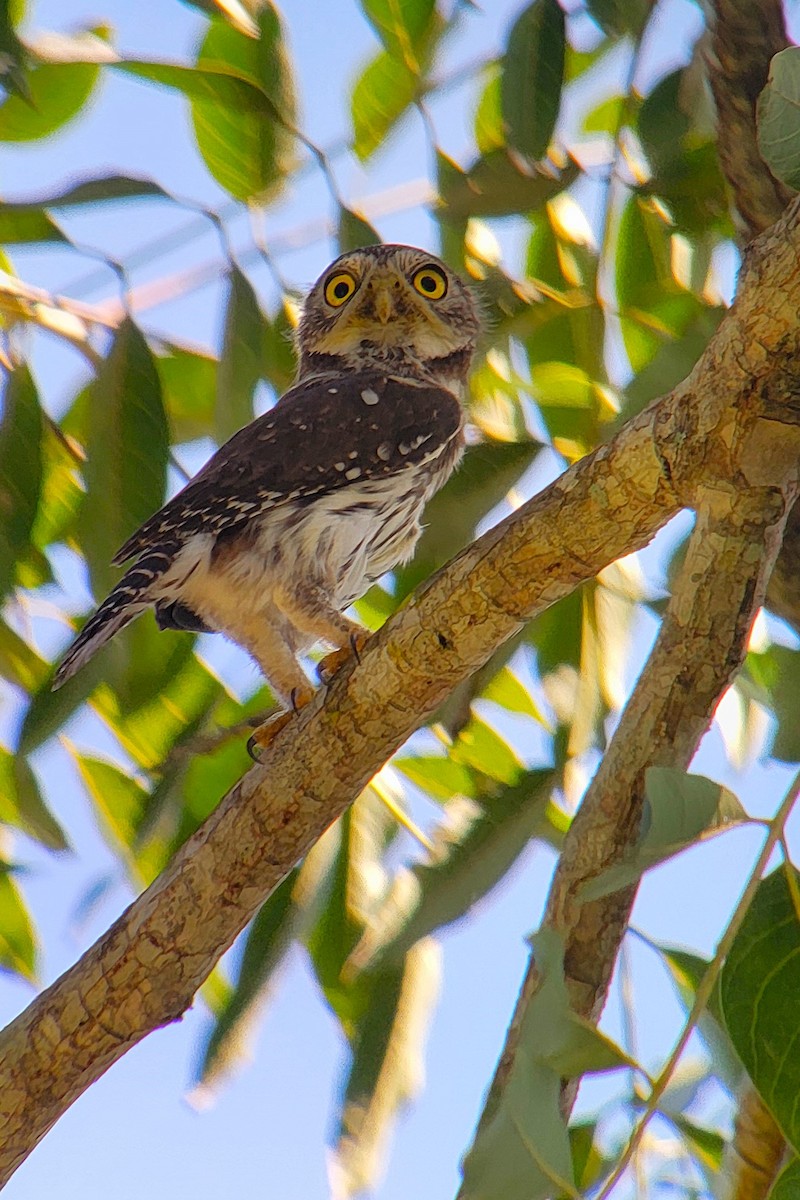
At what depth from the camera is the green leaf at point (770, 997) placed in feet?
5.09

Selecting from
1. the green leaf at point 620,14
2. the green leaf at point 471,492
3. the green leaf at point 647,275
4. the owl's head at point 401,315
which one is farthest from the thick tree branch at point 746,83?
the owl's head at point 401,315

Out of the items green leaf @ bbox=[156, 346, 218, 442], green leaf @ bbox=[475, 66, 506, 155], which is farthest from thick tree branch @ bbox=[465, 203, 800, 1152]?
green leaf @ bbox=[475, 66, 506, 155]

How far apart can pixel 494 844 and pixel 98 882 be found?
941 millimetres

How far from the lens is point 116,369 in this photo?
305 cm

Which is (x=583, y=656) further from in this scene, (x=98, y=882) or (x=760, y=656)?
(x=98, y=882)

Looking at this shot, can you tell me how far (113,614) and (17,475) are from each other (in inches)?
13.6

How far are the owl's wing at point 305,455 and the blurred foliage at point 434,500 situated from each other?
0.18 meters

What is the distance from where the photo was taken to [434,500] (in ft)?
10.1

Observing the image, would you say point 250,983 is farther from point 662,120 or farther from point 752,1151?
point 662,120

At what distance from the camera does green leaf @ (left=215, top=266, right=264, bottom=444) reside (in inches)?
116

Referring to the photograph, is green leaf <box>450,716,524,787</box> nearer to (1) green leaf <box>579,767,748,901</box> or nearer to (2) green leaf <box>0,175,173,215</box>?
(2) green leaf <box>0,175,173,215</box>

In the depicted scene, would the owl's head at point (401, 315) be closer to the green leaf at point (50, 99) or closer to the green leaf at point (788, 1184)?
the green leaf at point (50, 99)

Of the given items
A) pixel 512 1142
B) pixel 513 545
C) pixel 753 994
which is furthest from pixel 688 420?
pixel 512 1142

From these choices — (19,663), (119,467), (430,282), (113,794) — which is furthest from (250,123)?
(113,794)
